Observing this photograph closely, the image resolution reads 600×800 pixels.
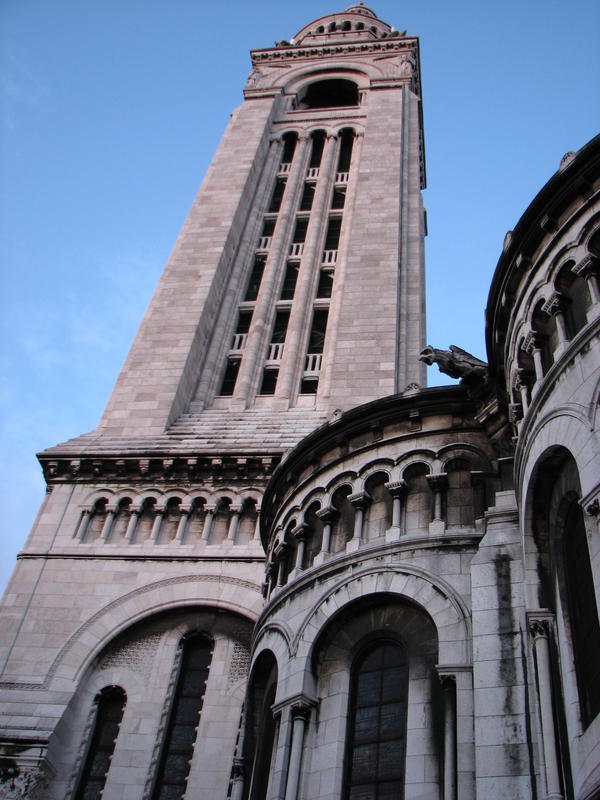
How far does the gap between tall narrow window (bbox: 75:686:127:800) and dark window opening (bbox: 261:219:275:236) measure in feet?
74.8

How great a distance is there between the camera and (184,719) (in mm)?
20906

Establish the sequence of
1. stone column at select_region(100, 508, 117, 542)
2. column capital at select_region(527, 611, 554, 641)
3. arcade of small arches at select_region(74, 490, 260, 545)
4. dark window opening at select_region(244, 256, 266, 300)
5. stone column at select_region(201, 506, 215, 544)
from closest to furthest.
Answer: column capital at select_region(527, 611, 554, 641) < stone column at select_region(201, 506, 215, 544) < arcade of small arches at select_region(74, 490, 260, 545) < stone column at select_region(100, 508, 117, 542) < dark window opening at select_region(244, 256, 266, 300)

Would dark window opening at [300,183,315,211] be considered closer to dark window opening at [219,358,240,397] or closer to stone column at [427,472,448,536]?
dark window opening at [219,358,240,397]

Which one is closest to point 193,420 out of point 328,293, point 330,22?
point 328,293

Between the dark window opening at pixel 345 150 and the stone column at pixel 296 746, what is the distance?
102 ft

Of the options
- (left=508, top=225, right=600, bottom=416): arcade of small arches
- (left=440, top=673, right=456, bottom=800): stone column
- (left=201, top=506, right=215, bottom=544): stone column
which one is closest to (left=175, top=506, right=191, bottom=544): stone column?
(left=201, top=506, right=215, bottom=544): stone column

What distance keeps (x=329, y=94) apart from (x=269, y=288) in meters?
20.5

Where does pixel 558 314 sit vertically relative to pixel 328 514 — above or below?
above

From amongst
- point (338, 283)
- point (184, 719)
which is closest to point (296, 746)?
point (184, 719)

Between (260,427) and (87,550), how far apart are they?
632cm

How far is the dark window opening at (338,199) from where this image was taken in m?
40.0

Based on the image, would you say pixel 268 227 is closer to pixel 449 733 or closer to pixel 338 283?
pixel 338 283

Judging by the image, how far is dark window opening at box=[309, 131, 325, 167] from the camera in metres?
43.2

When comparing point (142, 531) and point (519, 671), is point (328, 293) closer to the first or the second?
point (142, 531)
